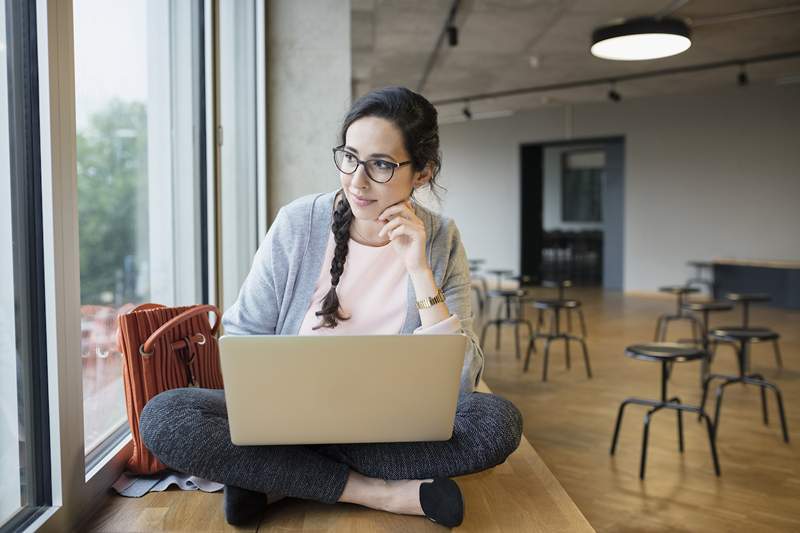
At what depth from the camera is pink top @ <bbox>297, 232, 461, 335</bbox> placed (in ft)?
6.21

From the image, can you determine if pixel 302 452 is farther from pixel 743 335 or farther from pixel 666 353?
pixel 743 335

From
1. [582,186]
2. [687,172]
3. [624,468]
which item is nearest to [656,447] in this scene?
[624,468]

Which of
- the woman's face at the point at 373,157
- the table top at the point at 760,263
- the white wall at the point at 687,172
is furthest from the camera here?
the white wall at the point at 687,172

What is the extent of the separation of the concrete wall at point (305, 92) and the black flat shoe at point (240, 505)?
2.18 meters

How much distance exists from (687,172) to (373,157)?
35.0 ft

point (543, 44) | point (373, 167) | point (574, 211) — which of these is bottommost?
point (373, 167)

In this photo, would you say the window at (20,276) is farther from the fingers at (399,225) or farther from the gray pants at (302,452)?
the fingers at (399,225)

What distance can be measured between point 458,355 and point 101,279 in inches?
42.2

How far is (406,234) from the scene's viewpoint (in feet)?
5.82

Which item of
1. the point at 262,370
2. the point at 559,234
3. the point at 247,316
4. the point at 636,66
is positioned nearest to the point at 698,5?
the point at 636,66

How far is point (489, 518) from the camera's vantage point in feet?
5.24

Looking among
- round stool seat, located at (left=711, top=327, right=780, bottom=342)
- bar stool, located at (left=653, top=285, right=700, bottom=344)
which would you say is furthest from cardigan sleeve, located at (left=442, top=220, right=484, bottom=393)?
bar stool, located at (left=653, top=285, right=700, bottom=344)

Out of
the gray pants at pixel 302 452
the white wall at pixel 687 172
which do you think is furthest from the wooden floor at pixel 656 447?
the white wall at pixel 687 172

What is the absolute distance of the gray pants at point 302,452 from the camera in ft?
4.97
